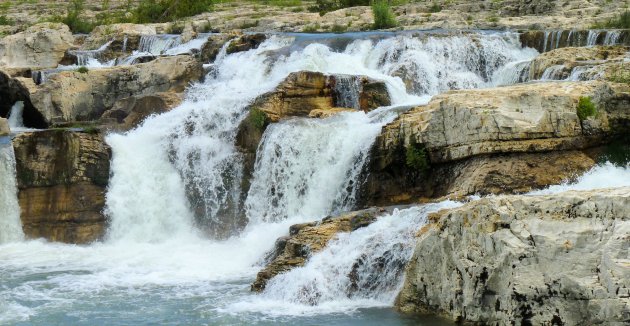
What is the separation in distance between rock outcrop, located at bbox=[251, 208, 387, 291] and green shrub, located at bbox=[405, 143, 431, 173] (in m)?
2.22

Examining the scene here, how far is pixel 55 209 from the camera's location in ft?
67.3

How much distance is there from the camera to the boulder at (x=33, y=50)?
31984 millimetres

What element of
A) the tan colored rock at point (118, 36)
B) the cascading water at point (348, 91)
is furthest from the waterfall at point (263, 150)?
the tan colored rock at point (118, 36)

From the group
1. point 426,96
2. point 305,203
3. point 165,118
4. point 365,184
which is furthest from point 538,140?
point 165,118

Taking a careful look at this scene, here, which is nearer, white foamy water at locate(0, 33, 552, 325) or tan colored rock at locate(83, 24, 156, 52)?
white foamy water at locate(0, 33, 552, 325)

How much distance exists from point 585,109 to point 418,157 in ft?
11.2

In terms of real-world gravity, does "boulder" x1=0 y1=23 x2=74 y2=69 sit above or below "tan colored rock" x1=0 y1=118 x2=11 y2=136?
above

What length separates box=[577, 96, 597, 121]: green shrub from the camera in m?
16.0

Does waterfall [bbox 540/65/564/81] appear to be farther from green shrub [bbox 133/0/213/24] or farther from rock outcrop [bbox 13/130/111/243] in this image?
green shrub [bbox 133/0/213/24]

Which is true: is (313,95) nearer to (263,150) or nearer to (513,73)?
(263,150)

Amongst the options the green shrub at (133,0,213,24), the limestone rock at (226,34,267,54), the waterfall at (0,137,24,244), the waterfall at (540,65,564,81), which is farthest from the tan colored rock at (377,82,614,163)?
the green shrub at (133,0,213,24)

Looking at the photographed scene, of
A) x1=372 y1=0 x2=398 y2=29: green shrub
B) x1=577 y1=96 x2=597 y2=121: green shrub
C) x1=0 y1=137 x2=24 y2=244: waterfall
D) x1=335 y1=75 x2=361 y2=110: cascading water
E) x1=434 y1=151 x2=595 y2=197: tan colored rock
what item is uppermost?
x1=372 y1=0 x2=398 y2=29: green shrub

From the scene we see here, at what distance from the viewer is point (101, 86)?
86.1 feet

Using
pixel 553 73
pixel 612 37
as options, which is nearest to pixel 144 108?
Answer: pixel 553 73
